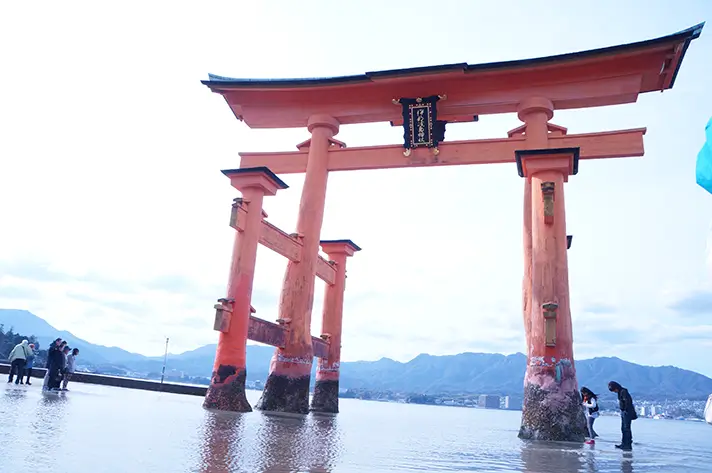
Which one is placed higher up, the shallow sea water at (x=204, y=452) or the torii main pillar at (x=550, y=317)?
the torii main pillar at (x=550, y=317)

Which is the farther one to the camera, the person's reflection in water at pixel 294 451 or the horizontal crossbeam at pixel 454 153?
the horizontal crossbeam at pixel 454 153

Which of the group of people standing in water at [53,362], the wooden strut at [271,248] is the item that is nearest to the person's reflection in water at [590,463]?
the wooden strut at [271,248]

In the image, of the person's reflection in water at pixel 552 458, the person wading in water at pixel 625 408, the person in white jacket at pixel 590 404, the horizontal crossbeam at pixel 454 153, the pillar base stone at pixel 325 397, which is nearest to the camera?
the person's reflection in water at pixel 552 458

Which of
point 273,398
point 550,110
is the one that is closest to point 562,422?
point 273,398

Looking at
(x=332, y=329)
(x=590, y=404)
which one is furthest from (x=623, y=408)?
(x=332, y=329)

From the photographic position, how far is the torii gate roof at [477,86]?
1305 cm

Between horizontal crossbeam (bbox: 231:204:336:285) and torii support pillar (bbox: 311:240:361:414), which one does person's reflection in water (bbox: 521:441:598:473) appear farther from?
torii support pillar (bbox: 311:240:361:414)

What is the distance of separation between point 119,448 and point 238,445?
122 cm

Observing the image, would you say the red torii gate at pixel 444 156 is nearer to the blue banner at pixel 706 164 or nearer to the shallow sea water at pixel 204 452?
the shallow sea water at pixel 204 452

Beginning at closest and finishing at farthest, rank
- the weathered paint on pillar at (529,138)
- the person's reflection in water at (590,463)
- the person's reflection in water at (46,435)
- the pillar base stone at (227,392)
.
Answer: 1. the person's reflection in water at (46,435)
2. the person's reflection in water at (590,463)
3. the pillar base stone at (227,392)
4. the weathered paint on pillar at (529,138)

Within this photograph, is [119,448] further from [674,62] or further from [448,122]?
[674,62]

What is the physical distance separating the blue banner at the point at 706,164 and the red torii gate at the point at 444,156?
7.38m

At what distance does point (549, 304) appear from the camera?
10.6 m

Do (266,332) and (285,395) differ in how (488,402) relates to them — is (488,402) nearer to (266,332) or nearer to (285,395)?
(285,395)
